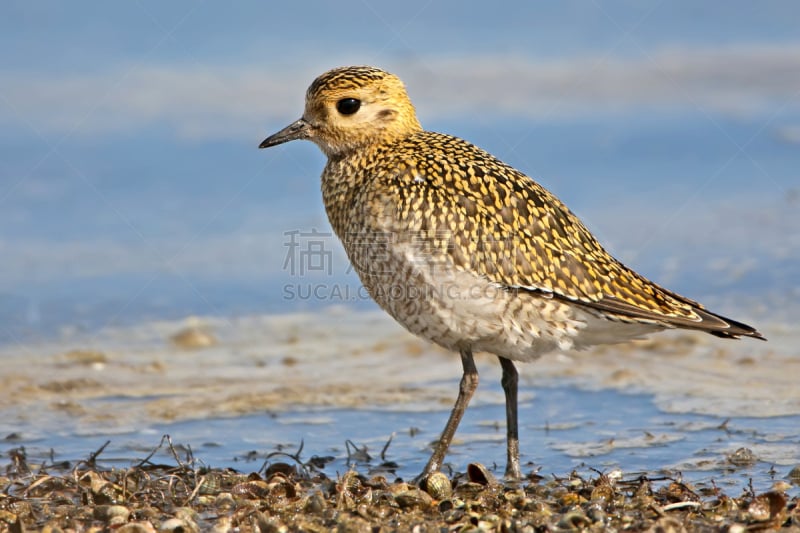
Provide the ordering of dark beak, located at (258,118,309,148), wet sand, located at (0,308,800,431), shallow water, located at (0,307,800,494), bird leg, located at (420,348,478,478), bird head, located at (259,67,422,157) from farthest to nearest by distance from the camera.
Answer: wet sand, located at (0,308,800,431), dark beak, located at (258,118,309,148), bird head, located at (259,67,422,157), shallow water, located at (0,307,800,494), bird leg, located at (420,348,478,478)

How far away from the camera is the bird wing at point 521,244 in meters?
6.79

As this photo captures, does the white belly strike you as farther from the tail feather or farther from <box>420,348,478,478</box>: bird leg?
<box>420,348,478,478</box>: bird leg

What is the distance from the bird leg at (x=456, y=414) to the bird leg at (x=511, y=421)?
0.28 meters

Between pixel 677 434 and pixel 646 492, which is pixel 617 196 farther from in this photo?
pixel 646 492

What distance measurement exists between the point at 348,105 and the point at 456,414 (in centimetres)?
218

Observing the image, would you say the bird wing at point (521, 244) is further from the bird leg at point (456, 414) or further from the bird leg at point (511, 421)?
the bird leg at point (511, 421)

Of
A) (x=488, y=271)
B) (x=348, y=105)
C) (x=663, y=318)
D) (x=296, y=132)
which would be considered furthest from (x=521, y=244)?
(x=296, y=132)

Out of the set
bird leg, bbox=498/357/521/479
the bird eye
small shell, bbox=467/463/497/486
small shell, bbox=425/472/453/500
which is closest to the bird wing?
the bird eye

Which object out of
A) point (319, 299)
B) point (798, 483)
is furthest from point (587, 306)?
point (319, 299)

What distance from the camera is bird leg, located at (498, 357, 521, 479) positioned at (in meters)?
7.00

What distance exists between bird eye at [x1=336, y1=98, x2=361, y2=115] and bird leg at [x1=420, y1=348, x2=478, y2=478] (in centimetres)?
181

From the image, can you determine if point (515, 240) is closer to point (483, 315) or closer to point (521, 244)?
point (521, 244)

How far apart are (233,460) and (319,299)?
3.70m

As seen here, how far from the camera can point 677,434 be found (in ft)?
24.5
